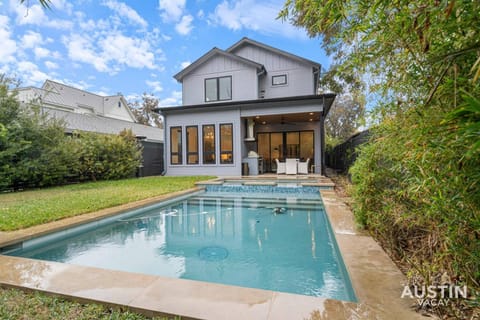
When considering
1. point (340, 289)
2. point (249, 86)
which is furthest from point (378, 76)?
point (249, 86)

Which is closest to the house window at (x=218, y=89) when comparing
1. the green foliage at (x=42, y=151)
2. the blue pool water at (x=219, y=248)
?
the green foliage at (x=42, y=151)

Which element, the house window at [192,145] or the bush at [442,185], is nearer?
the bush at [442,185]

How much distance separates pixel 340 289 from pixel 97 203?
5319 mm

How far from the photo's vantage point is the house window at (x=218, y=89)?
42.5 feet

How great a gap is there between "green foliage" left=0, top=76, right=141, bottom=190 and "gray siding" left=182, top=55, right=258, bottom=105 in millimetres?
5068

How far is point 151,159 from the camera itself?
1427 centimetres

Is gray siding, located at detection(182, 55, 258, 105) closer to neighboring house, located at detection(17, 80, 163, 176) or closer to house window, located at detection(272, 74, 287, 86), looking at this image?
house window, located at detection(272, 74, 287, 86)

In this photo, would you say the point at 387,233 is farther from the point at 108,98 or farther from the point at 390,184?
the point at 108,98

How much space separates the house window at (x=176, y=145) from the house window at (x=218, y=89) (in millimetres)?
2566

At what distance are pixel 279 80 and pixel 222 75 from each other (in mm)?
3225

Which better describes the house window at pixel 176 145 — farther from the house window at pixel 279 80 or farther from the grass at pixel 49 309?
the grass at pixel 49 309

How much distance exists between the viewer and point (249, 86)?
1255 cm

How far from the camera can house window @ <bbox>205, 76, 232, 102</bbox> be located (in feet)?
42.5

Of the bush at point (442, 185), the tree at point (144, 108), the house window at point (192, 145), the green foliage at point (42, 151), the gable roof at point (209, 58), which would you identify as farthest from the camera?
the tree at point (144, 108)
